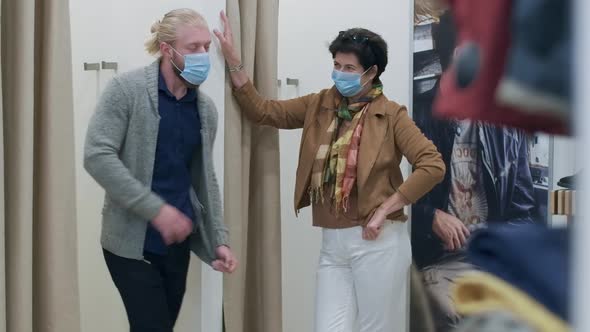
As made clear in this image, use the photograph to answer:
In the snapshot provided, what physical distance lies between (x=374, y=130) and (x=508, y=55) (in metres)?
2.38

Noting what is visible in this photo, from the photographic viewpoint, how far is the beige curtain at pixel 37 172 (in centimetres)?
229

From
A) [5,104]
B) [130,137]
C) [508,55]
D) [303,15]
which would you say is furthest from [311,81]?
[508,55]

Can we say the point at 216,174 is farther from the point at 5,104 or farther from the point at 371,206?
the point at 5,104

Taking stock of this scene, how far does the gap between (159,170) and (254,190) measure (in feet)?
2.50

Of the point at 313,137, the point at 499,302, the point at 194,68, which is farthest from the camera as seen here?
the point at 313,137

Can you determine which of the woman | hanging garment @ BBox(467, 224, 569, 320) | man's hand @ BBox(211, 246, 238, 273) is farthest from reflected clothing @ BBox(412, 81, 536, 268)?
hanging garment @ BBox(467, 224, 569, 320)

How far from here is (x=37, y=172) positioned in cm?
241

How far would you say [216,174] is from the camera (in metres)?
3.07

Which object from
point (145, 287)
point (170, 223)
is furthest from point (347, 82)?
point (145, 287)

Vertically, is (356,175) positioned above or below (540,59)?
below

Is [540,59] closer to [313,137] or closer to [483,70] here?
[483,70]

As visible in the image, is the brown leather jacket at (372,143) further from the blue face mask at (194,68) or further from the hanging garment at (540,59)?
the hanging garment at (540,59)

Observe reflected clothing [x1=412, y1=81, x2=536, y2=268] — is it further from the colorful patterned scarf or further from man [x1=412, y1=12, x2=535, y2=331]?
the colorful patterned scarf

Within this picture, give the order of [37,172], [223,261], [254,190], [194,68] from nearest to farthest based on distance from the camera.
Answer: [37,172] → [194,68] → [223,261] → [254,190]
